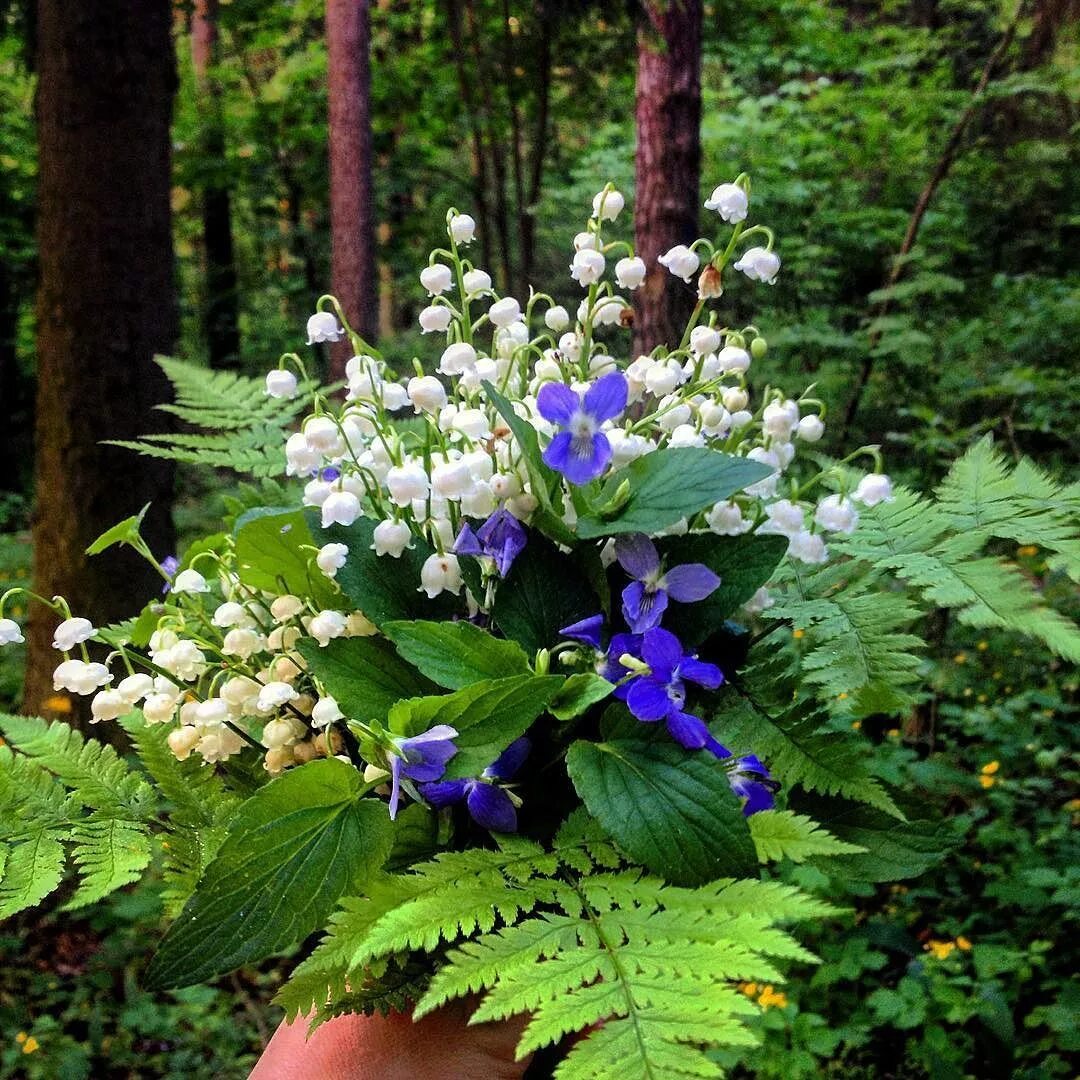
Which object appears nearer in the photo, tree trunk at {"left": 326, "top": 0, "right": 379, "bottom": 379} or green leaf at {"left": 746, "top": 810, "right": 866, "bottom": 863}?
green leaf at {"left": 746, "top": 810, "right": 866, "bottom": 863}

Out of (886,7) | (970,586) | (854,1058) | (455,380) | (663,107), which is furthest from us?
(886,7)

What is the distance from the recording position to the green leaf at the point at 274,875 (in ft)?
2.26

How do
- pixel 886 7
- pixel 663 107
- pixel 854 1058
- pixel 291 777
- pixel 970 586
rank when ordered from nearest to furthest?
pixel 291 777 < pixel 970 586 < pixel 854 1058 < pixel 663 107 < pixel 886 7

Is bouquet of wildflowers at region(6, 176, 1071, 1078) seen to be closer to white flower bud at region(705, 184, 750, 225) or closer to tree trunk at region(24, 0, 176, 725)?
white flower bud at region(705, 184, 750, 225)

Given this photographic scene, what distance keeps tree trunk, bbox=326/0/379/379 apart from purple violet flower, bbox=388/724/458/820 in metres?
5.22

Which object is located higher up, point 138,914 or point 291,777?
point 291,777

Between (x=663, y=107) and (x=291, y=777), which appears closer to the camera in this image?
(x=291, y=777)

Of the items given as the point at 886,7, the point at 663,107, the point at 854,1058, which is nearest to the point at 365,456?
the point at 854,1058

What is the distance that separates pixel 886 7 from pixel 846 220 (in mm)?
2382

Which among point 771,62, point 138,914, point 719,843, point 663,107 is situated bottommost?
point 138,914

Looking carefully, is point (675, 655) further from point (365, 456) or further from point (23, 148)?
point (23, 148)


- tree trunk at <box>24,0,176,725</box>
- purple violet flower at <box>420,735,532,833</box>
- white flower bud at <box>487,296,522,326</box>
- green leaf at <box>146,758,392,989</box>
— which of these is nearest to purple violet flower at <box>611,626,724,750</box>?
purple violet flower at <box>420,735,532,833</box>

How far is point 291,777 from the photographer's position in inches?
28.0

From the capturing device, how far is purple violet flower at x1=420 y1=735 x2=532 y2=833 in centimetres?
77
